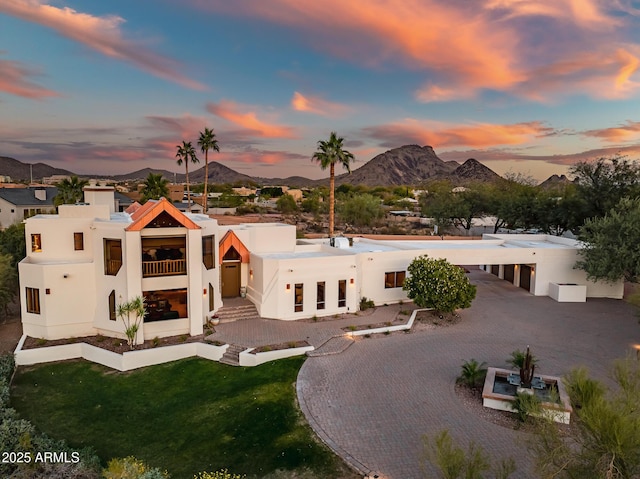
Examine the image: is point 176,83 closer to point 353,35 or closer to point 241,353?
point 353,35

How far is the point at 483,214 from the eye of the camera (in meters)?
49.6

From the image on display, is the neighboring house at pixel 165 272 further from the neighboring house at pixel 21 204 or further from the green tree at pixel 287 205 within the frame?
the green tree at pixel 287 205

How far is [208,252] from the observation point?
18.5 meters

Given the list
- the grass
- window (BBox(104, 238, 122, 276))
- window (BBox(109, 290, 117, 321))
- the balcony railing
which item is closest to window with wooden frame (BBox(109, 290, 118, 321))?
window (BBox(109, 290, 117, 321))

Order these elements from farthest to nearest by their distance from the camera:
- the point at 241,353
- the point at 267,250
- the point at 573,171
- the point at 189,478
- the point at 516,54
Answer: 1. the point at 573,171
2. the point at 516,54
3. the point at 267,250
4. the point at 241,353
5. the point at 189,478

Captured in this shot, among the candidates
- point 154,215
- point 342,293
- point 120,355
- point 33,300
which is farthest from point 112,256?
point 342,293

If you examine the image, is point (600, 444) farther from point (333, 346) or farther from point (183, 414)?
point (333, 346)

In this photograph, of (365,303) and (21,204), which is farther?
(21,204)

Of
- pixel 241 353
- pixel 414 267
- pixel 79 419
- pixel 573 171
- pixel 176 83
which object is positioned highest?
pixel 176 83

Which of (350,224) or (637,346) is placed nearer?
(637,346)

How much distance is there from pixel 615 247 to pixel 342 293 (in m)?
15.3

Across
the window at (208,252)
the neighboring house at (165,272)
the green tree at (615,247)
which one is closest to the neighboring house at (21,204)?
the neighboring house at (165,272)

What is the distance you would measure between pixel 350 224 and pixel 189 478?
4605 centimetres

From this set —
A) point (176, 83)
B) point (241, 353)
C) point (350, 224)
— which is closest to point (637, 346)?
point (241, 353)
